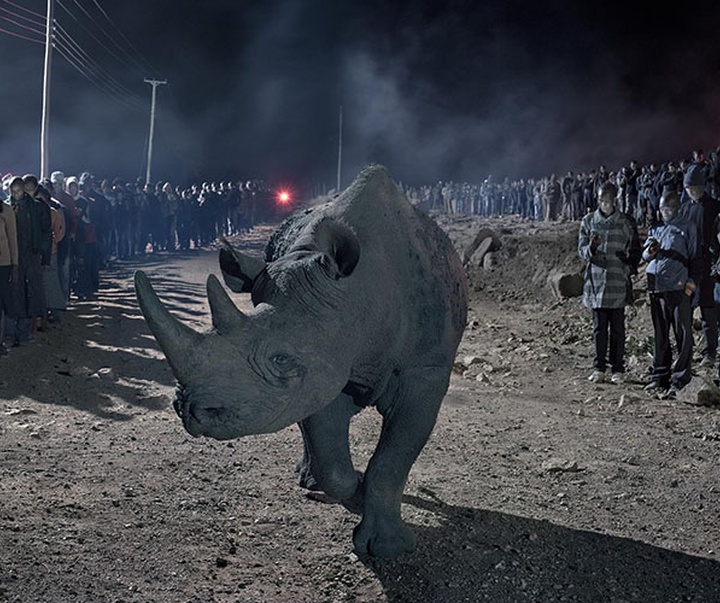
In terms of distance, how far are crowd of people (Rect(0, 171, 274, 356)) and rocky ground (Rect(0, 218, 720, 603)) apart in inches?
40.7

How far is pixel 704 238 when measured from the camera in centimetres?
849

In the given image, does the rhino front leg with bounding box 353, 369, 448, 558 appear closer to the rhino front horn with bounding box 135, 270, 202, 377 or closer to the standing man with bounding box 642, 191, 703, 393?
the rhino front horn with bounding box 135, 270, 202, 377

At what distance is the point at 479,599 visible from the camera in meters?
3.84

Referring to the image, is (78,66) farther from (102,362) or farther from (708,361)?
(708,361)

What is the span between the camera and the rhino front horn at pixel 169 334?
303 centimetres

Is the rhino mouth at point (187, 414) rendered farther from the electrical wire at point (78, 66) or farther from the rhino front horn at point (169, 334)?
the electrical wire at point (78, 66)

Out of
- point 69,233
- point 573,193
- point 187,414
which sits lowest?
point 187,414

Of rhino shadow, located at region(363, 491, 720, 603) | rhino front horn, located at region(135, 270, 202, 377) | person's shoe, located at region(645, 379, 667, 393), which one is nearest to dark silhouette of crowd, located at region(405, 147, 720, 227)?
person's shoe, located at region(645, 379, 667, 393)

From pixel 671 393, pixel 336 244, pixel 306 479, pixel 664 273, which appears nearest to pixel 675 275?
pixel 664 273

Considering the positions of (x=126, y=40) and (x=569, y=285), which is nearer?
(x=569, y=285)

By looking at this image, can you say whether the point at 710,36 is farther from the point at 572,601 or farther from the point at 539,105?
the point at 572,601

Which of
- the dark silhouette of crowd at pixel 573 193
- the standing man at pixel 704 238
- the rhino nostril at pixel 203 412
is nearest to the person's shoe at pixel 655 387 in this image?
the standing man at pixel 704 238

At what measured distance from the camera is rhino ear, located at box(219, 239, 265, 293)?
383 centimetres

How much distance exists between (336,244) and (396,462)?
1.24m
